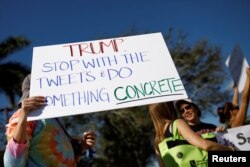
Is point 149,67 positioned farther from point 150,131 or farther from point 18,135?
point 150,131

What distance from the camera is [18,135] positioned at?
211cm

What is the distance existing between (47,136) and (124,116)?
53.6 ft

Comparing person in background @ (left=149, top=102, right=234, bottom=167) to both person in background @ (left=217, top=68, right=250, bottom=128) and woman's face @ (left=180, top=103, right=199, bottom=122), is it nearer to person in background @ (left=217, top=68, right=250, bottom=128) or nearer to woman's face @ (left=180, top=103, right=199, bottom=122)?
woman's face @ (left=180, top=103, right=199, bottom=122)

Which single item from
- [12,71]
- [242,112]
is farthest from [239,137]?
[12,71]

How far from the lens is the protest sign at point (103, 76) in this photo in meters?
2.33

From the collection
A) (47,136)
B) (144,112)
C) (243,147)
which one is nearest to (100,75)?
(47,136)

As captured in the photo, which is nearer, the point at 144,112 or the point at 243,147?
the point at 243,147

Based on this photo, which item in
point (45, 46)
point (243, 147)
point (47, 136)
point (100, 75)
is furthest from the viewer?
point (243, 147)

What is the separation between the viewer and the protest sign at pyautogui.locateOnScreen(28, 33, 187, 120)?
2334 millimetres

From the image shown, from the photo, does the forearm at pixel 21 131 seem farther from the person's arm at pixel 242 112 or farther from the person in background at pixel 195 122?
the person's arm at pixel 242 112

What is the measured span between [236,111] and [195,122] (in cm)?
63

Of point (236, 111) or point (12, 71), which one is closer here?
point (236, 111)

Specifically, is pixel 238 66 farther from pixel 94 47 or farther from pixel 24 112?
pixel 24 112

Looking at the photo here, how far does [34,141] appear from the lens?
2248 mm
